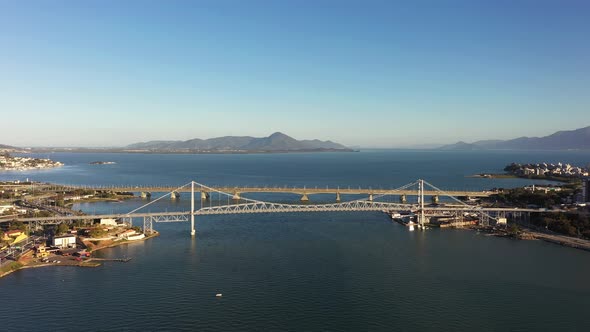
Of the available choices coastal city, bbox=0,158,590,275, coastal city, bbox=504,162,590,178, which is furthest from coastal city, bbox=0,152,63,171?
coastal city, bbox=504,162,590,178

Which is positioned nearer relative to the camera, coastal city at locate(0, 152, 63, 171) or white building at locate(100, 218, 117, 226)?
white building at locate(100, 218, 117, 226)

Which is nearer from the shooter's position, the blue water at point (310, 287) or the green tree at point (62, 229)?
the blue water at point (310, 287)

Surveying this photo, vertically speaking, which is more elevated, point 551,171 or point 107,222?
point 551,171

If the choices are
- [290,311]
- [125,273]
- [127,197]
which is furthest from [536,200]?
[127,197]

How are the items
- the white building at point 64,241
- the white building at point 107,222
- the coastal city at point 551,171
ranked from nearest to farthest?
the white building at point 64,241, the white building at point 107,222, the coastal city at point 551,171

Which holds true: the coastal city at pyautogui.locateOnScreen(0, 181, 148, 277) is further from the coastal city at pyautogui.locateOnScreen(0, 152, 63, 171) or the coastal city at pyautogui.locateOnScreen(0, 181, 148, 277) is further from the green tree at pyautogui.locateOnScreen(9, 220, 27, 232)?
the coastal city at pyautogui.locateOnScreen(0, 152, 63, 171)

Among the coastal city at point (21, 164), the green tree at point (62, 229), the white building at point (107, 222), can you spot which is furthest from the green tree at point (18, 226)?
the coastal city at point (21, 164)

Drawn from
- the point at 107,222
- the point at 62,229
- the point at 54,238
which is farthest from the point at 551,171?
the point at 54,238

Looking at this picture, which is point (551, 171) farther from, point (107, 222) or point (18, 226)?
point (18, 226)

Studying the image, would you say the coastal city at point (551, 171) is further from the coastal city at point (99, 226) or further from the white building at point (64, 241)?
the white building at point (64, 241)
